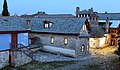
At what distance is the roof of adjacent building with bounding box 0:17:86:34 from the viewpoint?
144 feet

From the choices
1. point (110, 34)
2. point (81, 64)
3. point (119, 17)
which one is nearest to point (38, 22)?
point (81, 64)

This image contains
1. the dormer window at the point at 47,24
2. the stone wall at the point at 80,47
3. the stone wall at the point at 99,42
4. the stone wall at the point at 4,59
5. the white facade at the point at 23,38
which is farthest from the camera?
the stone wall at the point at 99,42

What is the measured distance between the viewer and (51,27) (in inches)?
2133

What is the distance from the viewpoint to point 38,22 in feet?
190

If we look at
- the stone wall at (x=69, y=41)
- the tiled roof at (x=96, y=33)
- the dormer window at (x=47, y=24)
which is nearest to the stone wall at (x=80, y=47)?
the stone wall at (x=69, y=41)

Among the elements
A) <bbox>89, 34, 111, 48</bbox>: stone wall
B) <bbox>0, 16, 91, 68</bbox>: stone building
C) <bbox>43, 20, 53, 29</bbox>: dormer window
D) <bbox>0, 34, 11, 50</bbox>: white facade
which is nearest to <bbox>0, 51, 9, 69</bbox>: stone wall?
<bbox>0, 16, 91, 68</bbox>: stone building

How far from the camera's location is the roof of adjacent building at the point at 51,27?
44.0 meters

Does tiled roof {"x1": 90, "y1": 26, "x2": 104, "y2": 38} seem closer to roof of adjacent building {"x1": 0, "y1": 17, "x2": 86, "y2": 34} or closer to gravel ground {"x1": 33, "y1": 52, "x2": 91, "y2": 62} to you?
roof of adjacent building {"x1": 0, "y1": 17, "x2": 86, "y2": 34}

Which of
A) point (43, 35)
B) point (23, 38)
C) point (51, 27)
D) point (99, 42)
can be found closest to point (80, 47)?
point (51, 27)

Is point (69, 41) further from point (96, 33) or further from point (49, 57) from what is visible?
point (96, 33)

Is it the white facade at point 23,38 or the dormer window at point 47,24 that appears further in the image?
the dormer window at point 47,24

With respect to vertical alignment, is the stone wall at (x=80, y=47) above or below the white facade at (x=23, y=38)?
below

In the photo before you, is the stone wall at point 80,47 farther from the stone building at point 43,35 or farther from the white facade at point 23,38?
the white facade at point 23,38

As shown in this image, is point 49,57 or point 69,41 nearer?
point 49,57
